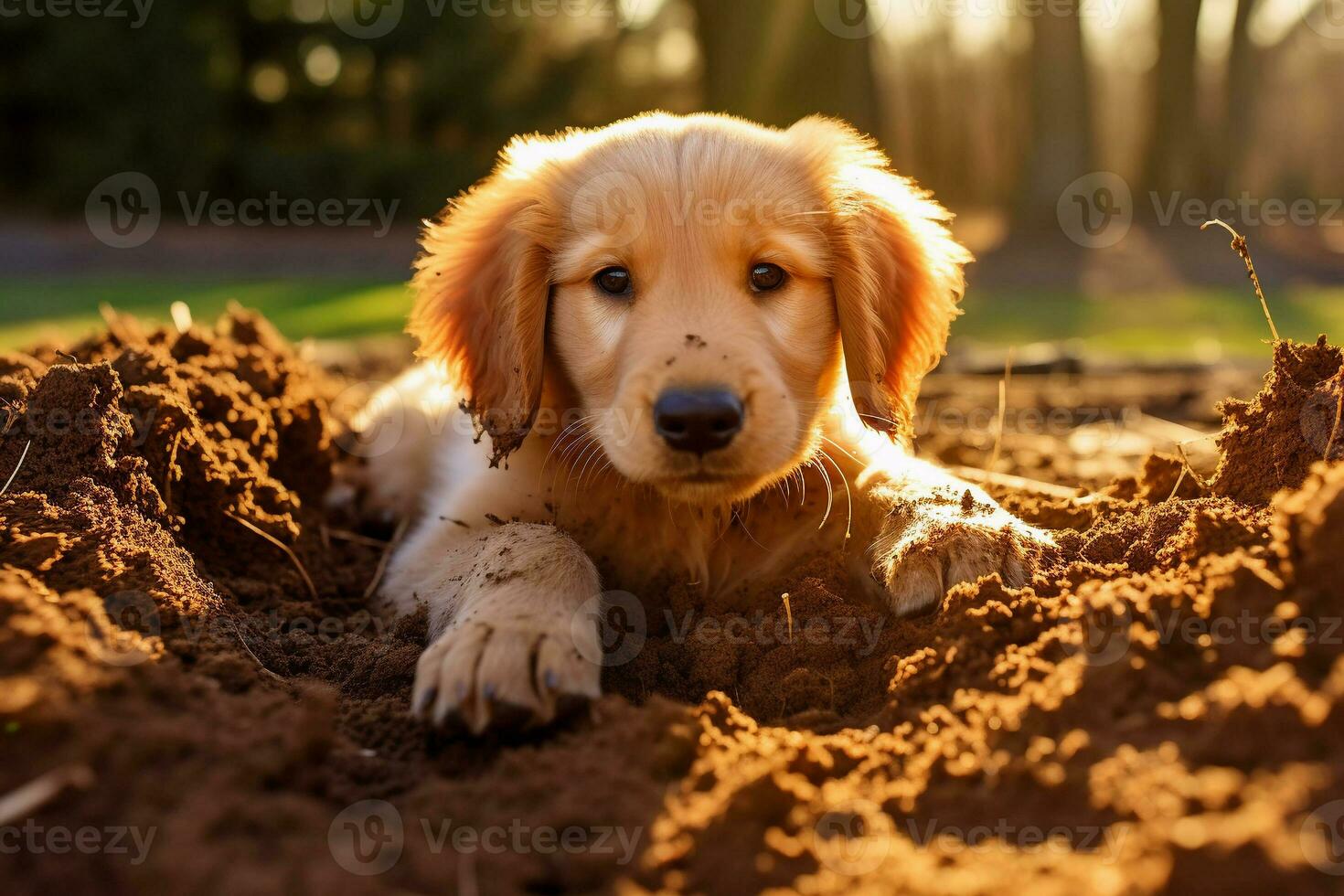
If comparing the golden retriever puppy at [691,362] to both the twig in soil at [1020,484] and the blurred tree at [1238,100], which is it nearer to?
the twig in soil at [1020,484]

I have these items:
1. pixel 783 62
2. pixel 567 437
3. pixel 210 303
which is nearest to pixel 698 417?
pixel 567 437

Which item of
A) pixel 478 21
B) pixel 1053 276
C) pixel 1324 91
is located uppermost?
pixel 478 21

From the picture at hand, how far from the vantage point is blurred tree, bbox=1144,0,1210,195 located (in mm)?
18094

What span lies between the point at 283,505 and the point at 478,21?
59.9 ft

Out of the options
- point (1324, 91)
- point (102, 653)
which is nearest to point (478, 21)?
point (102, 653)

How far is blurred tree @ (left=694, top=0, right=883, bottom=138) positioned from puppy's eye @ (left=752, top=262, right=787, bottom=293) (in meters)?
11.4

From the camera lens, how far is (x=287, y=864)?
149cm

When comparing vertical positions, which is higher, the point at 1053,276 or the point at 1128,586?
the point at 1128,586

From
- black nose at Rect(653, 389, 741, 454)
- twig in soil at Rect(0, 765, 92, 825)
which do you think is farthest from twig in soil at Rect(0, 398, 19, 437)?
black nose at Rect(653, 389, 741, 454)

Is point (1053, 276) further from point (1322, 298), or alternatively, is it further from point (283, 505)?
point (283, 505)

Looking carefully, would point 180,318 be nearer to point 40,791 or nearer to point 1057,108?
point 40,791

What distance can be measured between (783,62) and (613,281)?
13.1 m

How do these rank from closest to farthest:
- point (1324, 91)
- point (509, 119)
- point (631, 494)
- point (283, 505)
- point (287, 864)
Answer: point (287, 864), point (631, 494), point (283, 505), point (509, 119), point (1324, 91)

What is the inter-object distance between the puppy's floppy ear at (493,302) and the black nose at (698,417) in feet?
2.36
